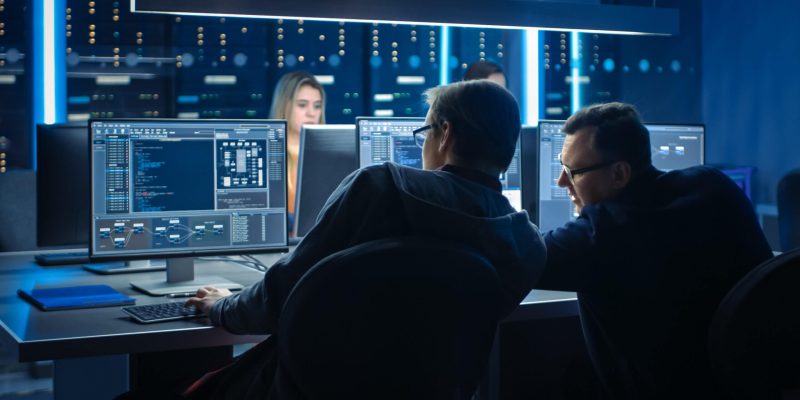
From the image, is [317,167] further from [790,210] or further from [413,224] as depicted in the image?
[790,210]

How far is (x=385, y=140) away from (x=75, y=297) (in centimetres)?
107

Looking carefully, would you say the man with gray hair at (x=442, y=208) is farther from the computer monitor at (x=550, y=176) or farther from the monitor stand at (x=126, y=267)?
the computer monitor at (x=550, y=176)

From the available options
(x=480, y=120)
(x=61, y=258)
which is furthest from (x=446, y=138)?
(x=61, y=258)

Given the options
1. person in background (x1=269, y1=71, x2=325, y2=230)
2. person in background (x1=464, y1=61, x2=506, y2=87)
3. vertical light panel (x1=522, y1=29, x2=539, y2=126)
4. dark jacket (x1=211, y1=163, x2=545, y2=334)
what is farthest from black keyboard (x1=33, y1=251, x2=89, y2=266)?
vertical light panel (x1=522, y1=29, x2=539, y2=126)

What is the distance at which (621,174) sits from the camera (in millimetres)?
1873

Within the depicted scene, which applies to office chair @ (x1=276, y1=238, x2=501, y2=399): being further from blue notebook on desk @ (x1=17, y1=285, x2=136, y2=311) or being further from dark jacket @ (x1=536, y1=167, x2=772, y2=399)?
blue notebook on desk @ (x1=17, y1=285, x2=136, y2=311)

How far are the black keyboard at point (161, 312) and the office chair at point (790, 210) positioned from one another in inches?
88.2

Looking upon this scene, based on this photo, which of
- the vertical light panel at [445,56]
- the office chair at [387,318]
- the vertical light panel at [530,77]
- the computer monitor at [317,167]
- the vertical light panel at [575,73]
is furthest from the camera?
the vertical light panel at [445,56]

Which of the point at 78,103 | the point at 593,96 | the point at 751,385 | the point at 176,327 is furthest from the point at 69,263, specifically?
the point at 78,103

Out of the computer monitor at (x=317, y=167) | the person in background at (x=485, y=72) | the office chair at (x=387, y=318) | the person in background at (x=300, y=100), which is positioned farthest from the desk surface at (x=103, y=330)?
the person in background at (x=485, y=72)

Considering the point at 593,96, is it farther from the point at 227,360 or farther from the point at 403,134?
the point at 227,360

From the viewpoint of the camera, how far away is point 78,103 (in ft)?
26.1

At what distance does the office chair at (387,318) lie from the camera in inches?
47.8

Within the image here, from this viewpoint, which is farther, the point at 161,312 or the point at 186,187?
the point at 186,187
